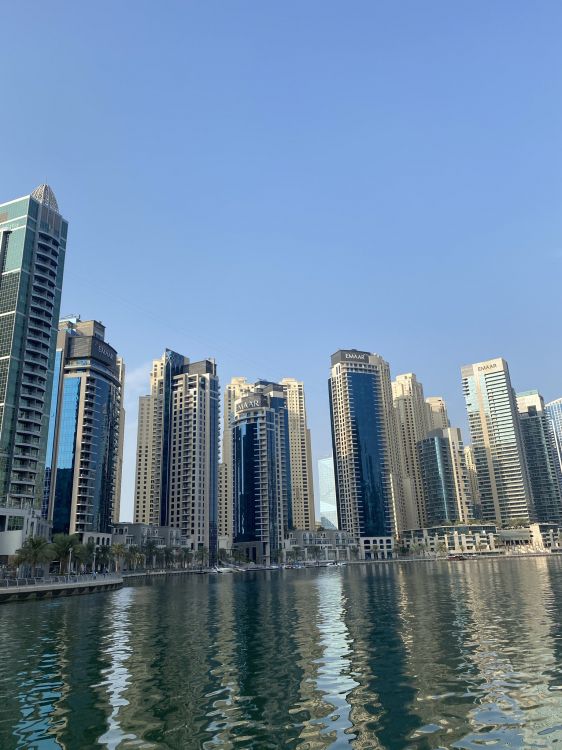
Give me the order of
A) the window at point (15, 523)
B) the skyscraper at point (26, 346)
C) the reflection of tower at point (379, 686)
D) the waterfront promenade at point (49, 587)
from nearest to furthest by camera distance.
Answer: the reflection of tower at point (379, 686), the waterfront promenade at point (49, 587), the window at point (15, 523), the skyscraper at point (26, 346)

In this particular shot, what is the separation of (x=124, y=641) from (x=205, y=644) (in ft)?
24.0

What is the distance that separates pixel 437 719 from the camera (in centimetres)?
2188

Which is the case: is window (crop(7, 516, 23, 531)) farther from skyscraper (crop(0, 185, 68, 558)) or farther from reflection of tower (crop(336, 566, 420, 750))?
reflection of tower (crop(336, 566, 420, 750))

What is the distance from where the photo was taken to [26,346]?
151 m

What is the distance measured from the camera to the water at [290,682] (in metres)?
20.8

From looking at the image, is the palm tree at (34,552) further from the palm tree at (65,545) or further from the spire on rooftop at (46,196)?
the spire on rooftop at (46,196)

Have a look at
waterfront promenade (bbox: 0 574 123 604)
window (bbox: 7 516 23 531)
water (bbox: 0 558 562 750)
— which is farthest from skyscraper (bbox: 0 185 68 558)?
water (bbox: 0 558 562 750)

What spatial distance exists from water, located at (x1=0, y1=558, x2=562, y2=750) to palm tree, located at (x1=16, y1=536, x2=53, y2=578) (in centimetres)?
5914

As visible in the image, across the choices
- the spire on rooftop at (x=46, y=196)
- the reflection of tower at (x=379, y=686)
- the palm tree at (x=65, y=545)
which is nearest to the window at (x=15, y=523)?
the palm tree at (x=65, y=545)

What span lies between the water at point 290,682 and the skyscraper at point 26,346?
312ft

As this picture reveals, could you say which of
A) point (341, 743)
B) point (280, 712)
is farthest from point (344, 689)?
point (341, 743)

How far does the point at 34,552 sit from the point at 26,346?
61.8m

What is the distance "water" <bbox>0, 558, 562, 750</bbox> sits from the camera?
20.8 m

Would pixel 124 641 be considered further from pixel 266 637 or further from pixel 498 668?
pixel 498 668
